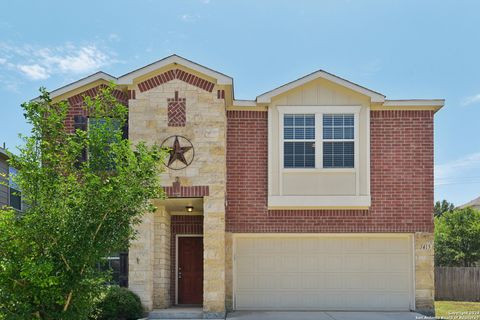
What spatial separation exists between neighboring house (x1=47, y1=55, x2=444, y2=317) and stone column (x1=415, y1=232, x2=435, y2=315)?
1.1 inches

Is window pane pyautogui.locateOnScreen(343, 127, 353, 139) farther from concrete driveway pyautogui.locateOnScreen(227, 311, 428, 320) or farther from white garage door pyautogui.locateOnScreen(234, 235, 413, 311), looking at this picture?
concrete driveway pyautogui.locateOnScreen(227, 311, 428, 320)

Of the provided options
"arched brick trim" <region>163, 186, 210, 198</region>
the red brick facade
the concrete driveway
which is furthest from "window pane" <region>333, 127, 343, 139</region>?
the concrete driveway

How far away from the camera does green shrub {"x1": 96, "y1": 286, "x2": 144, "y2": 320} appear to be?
40.8 feet

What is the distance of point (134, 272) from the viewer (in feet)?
43.8

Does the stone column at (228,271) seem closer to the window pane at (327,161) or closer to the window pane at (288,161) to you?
the window pane at (288,161)

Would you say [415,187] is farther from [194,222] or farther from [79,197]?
[79,197]

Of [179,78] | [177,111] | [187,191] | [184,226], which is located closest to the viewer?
[187,191]

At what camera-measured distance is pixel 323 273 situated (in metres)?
15.1

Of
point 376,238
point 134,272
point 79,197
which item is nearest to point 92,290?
point 79,197

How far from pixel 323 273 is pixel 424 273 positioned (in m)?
2.84

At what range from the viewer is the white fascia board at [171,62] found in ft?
45.0

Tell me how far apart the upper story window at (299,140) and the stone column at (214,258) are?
2563 millimetres

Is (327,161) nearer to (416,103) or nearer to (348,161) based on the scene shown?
(348,161)

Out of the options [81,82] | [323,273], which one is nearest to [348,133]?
[323,273]
